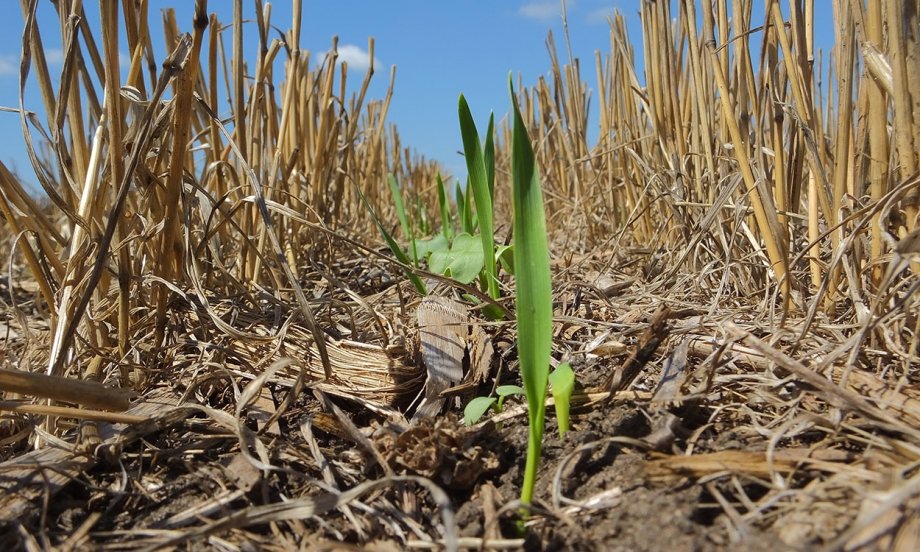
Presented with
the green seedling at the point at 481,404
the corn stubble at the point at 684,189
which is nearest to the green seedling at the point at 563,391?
the green seedling at the point at 481,404

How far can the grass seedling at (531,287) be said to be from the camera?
61 cm

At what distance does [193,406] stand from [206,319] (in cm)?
27

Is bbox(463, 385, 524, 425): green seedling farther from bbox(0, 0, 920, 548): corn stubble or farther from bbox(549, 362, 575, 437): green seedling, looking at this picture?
bbox(0, 0, 920, 548): corn stubble

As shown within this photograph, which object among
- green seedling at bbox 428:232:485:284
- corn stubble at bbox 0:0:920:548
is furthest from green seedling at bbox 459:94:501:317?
corn stubble at bbox 0:0:920:548

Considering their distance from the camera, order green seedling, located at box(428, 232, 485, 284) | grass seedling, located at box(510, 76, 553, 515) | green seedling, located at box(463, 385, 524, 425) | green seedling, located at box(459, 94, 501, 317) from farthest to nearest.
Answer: green seedling, located at box(428, 232, 485, 284), green seedling, located at box(459, 94, 501, 317), green seedling, located at box(463, 385, 524, 425), grass seedling, located at box(510, 76, 553, 515)

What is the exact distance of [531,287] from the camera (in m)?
0.62

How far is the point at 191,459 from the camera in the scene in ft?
2.53

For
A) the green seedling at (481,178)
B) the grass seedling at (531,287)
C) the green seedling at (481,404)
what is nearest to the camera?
the grass seedling at (531,287)

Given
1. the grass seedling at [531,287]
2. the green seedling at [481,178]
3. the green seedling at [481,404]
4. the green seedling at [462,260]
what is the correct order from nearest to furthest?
1. the grass seedling at [531,287]
2. the green seedling at [481,404]
3. the green seedling at [481,178]
4. the green seedling at [462,260]

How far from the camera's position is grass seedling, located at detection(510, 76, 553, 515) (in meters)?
0.61

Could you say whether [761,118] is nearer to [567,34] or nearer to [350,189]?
[567,34]

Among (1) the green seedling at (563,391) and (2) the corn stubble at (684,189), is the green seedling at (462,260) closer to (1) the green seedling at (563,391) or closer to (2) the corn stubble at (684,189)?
(2) the corn stubble at (684,189)

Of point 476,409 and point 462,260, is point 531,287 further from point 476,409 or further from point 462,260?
point 462,260

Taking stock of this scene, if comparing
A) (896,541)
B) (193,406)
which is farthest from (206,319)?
(896,541)
